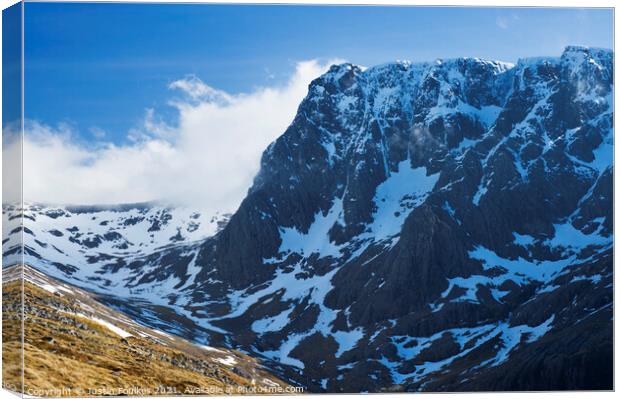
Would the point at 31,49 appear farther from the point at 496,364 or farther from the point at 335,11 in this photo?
the point at 496,364

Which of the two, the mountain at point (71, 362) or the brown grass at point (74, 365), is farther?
the brown grass at point (74, 365)

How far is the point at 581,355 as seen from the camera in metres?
156

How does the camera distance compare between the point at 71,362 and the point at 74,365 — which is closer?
the point at 74,365

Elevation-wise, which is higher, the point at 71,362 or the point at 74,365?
the point at 71,362

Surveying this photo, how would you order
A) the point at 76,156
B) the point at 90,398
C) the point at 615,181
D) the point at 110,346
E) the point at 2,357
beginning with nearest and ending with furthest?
the point at 2,357, the point at 90,398, the point at 615,181, the point at 110,346, the point at 76,156

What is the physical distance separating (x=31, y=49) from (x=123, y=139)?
111491 mm

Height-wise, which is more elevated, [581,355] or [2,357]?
[581,355]

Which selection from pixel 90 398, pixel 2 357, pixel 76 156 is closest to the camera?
pixel 2 357

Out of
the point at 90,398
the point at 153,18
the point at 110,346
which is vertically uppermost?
the point at 153,18

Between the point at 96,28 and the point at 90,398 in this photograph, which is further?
the point at 96,28

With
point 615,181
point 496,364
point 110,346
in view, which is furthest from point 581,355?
point 110,346

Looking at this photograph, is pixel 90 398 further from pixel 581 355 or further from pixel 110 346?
pixel 581 355

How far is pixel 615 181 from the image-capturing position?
87.1 metres

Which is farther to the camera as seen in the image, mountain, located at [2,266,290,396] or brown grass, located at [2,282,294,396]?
brown grass, located at [2,282,294,396]
